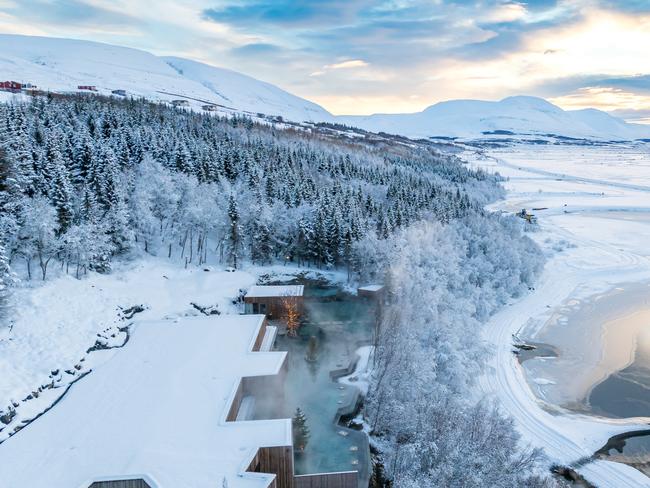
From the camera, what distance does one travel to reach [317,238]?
54.3 meters

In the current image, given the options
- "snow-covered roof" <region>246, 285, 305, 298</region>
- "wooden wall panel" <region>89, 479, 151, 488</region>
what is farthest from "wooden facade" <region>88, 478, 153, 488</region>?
"snow-covered roof" <region>246, 285, 305, 298</region>

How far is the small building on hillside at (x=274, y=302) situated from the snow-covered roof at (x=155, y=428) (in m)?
9.80

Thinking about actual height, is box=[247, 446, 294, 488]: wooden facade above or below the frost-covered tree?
below

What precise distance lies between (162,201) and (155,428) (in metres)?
34.1

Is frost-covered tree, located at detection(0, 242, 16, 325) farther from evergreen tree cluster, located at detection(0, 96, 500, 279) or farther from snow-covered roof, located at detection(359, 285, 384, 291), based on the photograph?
snow-covered roof, located at detection(359, 285, 384, 291)

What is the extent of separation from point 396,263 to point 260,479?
3008cm

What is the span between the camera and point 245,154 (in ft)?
232

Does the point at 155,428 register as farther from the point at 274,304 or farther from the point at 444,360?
the point at 444,360

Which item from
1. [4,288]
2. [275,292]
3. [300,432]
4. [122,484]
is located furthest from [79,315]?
[300,432]

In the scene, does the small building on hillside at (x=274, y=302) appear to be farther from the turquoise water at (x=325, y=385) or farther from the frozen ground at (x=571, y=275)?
the frozen ground at (x=571, y=275)

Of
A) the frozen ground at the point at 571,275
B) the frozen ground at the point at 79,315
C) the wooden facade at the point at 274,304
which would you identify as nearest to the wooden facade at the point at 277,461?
the frozen ground at the point at 79,315

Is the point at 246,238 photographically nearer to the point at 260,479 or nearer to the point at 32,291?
the point at 32,291

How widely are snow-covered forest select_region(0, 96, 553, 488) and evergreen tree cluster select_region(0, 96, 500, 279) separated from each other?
0.18m

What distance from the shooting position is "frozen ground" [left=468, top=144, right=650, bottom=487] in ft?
96.6
